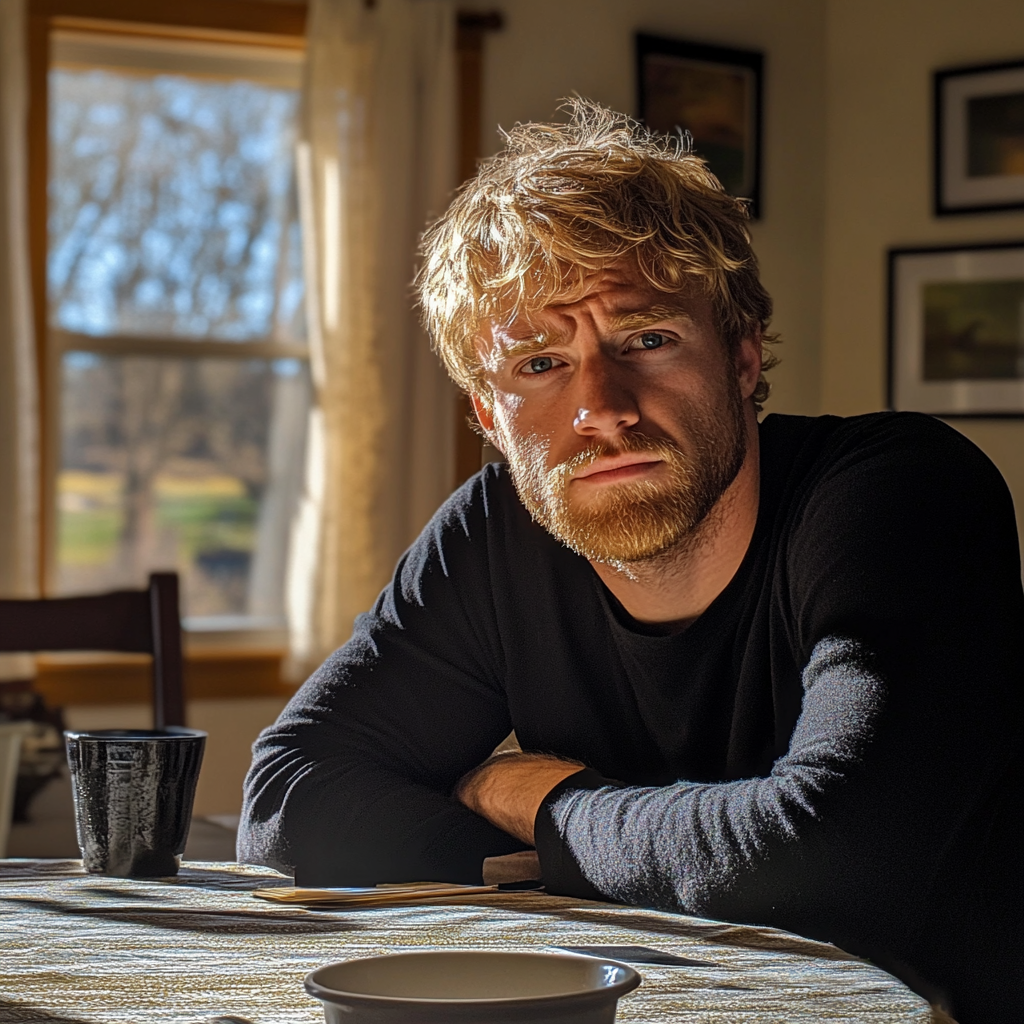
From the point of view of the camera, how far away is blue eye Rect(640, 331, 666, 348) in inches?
51.9

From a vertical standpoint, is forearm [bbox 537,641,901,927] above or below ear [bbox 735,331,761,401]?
below

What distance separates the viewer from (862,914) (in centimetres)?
94

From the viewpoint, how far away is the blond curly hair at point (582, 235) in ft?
4.30

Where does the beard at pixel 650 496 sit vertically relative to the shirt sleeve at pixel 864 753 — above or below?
above

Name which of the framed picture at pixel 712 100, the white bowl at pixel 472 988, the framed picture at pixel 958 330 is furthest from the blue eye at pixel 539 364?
the framed picture at pixel 958 330

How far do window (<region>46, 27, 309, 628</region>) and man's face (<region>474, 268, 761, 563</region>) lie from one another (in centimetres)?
243

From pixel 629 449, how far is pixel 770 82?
11.1 feet

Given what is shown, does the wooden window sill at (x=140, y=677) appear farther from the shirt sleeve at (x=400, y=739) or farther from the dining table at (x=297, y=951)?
the dining table at (x=297, y=951)

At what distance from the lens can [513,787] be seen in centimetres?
118

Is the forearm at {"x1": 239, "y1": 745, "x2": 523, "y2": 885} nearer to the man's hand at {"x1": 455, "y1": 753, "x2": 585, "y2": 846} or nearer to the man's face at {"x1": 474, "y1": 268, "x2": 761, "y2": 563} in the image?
the man's hand at {"x1": 455, "y1": 753, "x2": 585, "y2": 846}

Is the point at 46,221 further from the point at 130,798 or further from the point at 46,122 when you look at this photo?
the point at 130,798

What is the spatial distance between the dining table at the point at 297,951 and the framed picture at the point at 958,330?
352cm

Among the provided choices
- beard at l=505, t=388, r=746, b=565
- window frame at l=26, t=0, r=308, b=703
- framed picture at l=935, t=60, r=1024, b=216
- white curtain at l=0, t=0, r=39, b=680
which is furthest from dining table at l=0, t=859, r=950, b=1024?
framed picture at l=935, t=60, r=1024, b=216

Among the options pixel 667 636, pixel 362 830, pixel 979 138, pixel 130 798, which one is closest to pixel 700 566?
pixel 667 636
